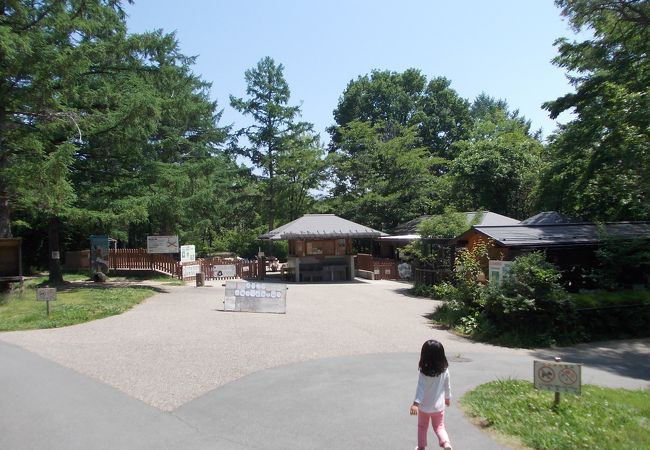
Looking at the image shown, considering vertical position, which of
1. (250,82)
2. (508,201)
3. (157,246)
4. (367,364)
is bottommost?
(367,364)

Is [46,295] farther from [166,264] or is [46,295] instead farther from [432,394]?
[166,264]

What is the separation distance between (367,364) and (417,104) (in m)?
55.6

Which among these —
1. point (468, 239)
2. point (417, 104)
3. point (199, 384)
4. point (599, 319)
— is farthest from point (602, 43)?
point (417, 104)

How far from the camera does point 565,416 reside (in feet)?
22.6

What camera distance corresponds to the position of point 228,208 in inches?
1687

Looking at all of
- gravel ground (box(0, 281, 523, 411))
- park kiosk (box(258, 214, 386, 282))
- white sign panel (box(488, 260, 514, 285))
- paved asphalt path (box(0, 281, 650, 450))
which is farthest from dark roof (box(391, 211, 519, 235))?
paved asphalt path (box(0, 281, 650, 450))

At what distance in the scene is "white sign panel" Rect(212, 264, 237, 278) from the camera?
31.3 metres

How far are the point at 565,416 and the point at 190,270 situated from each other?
2596 centimetres

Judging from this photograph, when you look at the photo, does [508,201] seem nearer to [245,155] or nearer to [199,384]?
[245,155]

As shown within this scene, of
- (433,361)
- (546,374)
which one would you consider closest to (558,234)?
(546,374)

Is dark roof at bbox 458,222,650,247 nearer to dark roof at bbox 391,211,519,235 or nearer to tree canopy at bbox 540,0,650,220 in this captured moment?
tree canopy at bbox 540,0,650,220

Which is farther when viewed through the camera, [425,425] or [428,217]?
[428,217]

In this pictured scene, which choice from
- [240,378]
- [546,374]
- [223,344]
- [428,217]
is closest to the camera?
[546,374]

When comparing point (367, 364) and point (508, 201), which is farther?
point (508, 201)
